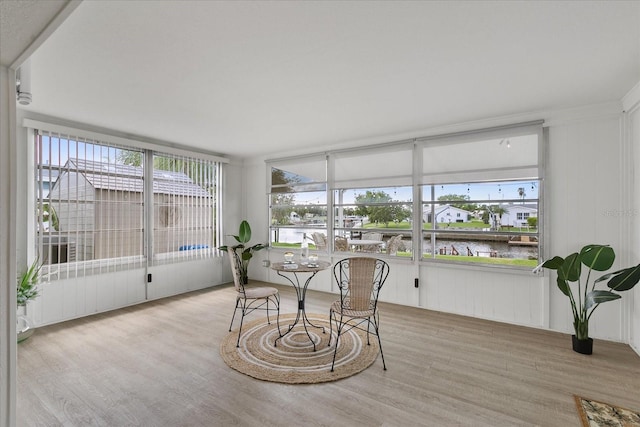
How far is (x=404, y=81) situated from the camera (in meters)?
2.86

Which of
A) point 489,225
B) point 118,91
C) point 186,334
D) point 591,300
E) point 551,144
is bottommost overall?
point 186,334

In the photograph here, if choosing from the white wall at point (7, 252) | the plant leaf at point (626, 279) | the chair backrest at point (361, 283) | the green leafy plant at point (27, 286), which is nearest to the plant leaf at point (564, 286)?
the plant leaf at point (626, 279)

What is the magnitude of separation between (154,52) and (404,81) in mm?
2211

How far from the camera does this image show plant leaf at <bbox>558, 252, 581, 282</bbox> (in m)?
3.07

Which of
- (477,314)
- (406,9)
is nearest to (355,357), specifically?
(477,314)

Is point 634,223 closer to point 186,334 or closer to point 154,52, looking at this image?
point 154,52

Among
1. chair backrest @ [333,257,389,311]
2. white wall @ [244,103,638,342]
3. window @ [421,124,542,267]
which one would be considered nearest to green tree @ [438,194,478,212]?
window @ [421,124,542,267]

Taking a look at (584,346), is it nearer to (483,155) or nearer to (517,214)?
(517,214)

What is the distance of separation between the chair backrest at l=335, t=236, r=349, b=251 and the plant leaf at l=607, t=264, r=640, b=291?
3.43 metres

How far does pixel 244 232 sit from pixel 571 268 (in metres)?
5.25

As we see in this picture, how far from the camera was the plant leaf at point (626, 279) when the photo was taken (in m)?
2.77

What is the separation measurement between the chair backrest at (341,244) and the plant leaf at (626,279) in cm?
343

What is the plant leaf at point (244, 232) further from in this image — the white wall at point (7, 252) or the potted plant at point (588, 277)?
the potted plant at point (588, 277)

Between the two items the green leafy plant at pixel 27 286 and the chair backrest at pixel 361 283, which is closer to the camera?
the chair backrest at pixel 361 283
